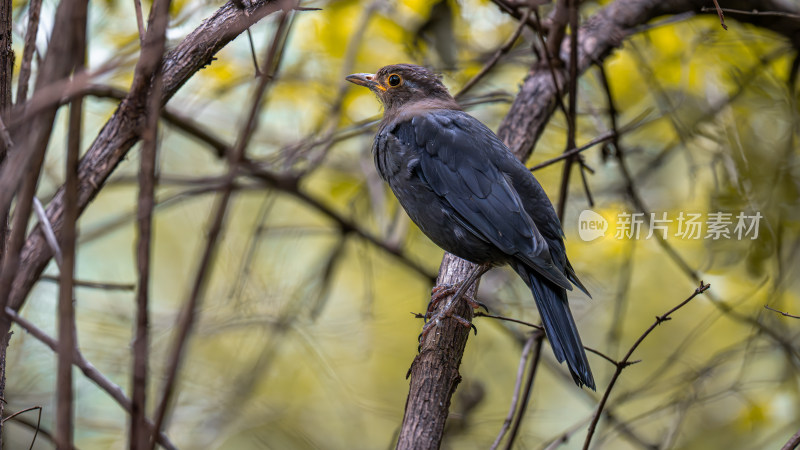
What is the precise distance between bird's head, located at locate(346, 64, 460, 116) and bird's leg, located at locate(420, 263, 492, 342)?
3.87 ft

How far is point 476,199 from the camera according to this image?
12.7 feet

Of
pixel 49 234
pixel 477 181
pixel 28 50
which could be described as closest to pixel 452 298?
pixel 477 181

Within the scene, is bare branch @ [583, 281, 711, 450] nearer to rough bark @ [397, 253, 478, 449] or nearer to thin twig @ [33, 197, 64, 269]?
rough bark @ [397, 253, 478, 449]

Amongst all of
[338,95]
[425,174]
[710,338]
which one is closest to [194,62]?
[425,174]

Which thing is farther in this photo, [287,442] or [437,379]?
[287,442]

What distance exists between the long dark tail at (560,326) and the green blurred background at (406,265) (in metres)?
1.20

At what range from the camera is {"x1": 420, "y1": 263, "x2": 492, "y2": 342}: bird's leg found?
3.68m

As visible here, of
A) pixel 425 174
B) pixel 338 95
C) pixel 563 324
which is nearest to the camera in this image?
pixel 563 324

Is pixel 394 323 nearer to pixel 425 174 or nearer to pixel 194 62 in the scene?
pixel 425 174

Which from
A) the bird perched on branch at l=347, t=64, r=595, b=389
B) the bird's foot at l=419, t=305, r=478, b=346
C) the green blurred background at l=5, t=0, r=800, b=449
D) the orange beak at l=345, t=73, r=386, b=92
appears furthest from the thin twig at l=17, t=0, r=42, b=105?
the orange beak at l=345, t=73, r=386, b=92

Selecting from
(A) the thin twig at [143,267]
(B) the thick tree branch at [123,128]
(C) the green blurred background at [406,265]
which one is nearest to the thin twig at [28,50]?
(B) the thick tree branch at [123,128]

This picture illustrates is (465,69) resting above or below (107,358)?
above

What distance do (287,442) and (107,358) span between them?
1.64 metres

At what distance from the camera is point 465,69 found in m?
5.77
